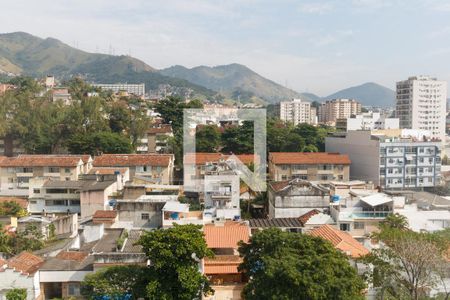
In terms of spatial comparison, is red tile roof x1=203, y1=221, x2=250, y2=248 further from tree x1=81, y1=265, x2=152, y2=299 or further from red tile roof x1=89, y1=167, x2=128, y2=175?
red tile roof x1=89, y1=167, x2=128, y2=175

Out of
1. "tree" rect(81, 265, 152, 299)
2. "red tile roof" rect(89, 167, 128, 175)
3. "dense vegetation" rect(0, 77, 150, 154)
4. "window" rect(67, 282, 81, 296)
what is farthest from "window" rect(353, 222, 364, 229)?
"dense vegetation" rect(0, 77, 150, 154)

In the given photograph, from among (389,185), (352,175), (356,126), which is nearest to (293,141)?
(352,175)

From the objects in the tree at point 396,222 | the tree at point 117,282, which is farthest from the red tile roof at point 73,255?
the tree at point 396,222

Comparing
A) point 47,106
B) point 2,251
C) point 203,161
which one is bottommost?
point 2,251

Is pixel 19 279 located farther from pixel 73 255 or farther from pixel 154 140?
pixel 154 140

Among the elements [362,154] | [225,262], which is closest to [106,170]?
[225,262]

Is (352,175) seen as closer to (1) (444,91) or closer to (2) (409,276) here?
(2) (409,276)
